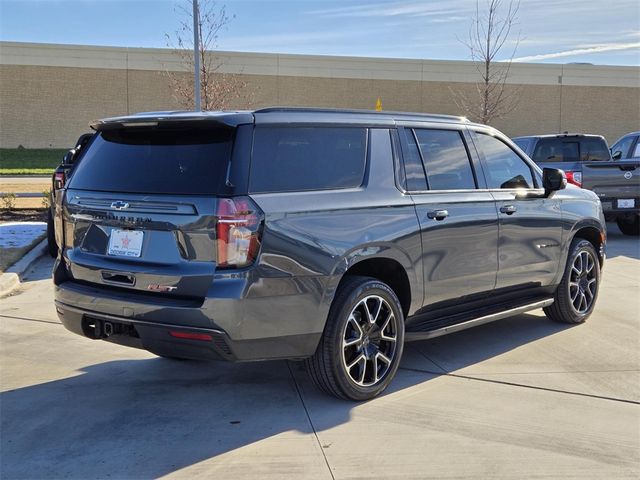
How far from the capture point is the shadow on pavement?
379 cm

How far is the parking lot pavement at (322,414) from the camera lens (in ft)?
12.3

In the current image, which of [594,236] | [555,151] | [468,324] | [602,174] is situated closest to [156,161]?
[468,324]

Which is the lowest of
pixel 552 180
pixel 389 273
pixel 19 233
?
pixel 19 233

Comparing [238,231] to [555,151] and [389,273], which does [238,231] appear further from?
[555,151]

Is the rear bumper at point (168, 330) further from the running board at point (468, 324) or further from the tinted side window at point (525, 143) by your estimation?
the tinted side window at point (525, 143)

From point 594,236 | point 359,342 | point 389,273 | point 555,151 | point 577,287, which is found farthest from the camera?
point 555,151

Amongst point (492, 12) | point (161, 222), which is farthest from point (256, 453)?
point (492, 12)

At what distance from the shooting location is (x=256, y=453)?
3.87 metres

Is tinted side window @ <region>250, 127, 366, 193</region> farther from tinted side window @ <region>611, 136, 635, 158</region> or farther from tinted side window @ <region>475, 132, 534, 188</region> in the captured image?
tinted side window @ <region>611, 136, 635, 158</region>

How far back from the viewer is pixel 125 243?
4.25 metres

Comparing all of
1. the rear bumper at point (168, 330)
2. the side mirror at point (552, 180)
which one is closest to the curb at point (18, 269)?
the rear bumper at point (168, 330)

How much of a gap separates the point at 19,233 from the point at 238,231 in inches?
353

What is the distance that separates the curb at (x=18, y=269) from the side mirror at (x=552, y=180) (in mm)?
6100

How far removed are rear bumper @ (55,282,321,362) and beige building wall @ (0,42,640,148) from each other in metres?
39.7
